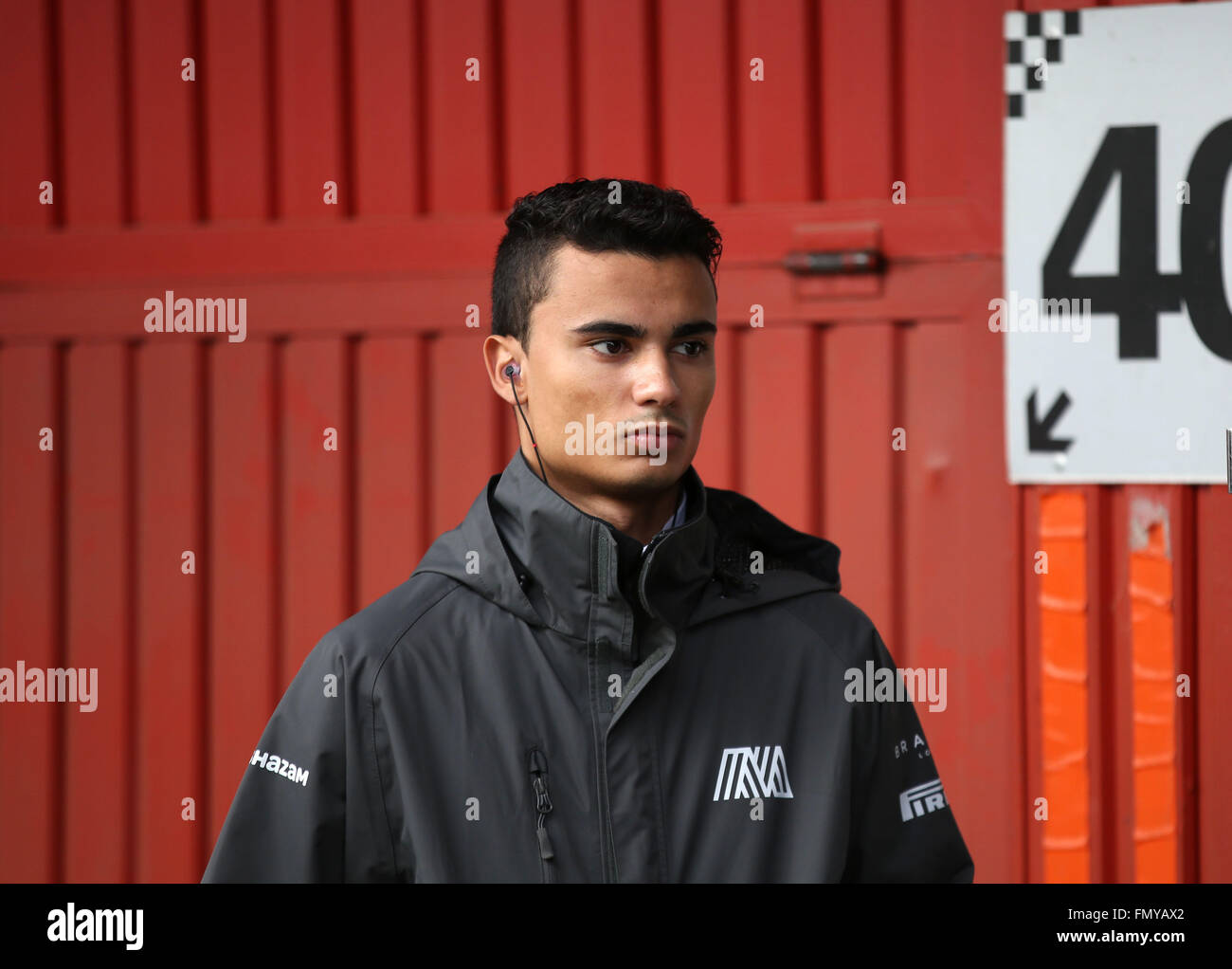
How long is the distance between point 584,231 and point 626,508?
0.38 meters

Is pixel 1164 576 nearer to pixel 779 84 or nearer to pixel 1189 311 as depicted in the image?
pixel 1189 311

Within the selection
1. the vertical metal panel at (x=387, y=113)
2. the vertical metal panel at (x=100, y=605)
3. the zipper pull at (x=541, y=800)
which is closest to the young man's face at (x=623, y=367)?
the zipper pull at (x=541, y=800)

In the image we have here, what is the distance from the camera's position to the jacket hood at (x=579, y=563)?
1540mm

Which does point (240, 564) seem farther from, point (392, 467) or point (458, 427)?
point (458, 427)

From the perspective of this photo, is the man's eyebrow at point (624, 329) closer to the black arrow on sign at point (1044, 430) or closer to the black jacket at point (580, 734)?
the black jacket at point (580, 734)

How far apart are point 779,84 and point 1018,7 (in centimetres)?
68

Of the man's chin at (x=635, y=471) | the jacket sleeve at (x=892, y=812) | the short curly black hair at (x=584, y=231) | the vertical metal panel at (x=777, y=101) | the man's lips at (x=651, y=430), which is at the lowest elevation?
the jacket sleeve at (x=892, y=812)

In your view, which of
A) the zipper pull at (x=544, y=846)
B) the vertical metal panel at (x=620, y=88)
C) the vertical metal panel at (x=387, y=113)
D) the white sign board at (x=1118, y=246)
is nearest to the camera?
the zipper pull at (x=544, y=846)

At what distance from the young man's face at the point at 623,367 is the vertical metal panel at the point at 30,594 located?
2.66 meters

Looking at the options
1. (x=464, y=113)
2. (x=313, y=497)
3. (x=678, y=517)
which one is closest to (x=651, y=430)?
(x=678, y=517)

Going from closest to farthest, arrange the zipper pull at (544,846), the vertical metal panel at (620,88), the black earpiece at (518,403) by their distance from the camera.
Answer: the zipper pull at (544,846) → the black earpiece at (518,403) → the vertical metal panel at (620,88)

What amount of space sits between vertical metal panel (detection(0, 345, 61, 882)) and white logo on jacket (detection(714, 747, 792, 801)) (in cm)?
284

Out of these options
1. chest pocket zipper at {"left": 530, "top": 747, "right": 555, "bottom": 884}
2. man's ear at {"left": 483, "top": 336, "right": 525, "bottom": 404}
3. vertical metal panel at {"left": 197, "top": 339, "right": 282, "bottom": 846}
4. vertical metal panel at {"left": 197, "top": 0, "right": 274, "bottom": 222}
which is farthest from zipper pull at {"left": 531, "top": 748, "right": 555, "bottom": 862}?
vertical metal panel at {"left": 197, "top": 0, "right": 274, "bottom": 222}

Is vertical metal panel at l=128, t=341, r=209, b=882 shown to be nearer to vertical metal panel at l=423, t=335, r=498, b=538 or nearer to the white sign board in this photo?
vertical metal panel at l=423, t=335, r=498, b=538
